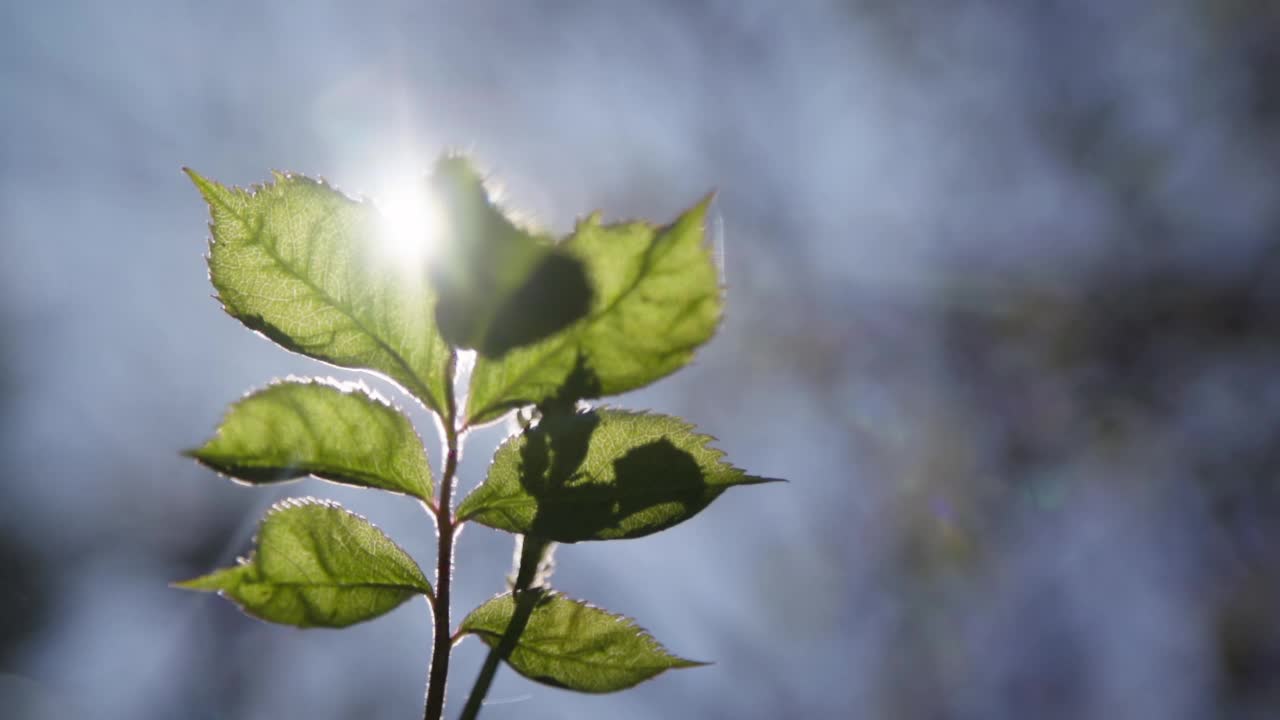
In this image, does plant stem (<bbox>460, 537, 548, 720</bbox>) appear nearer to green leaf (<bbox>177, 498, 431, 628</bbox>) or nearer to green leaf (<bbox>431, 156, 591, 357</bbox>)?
green leaf (<bbox>177, 498, 431, 628</bbox>)

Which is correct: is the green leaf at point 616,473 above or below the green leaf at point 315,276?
below

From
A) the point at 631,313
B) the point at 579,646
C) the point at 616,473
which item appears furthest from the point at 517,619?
the point at 631,313

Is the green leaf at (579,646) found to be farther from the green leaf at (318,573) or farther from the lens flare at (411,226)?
the lens flare at (411,226)

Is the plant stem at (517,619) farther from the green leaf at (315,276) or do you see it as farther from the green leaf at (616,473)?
the green leaf at (315,276)

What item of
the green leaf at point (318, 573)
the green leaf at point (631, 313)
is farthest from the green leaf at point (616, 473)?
the green leaf at point (318, 573)

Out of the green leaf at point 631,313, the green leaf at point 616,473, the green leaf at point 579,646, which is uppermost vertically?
the green leaf at point 631,313

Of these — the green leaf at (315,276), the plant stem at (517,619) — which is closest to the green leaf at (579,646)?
the plant stem at (517,619)
